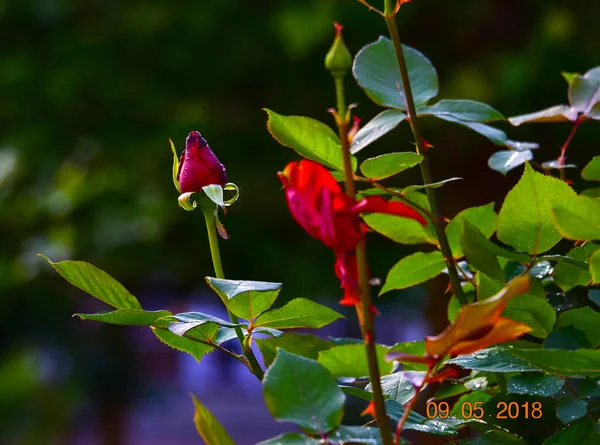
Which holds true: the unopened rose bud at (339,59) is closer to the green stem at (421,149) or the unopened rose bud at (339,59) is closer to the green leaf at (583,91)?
the green stem at (421,149)

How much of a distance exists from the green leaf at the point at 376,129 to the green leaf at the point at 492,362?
80 mm

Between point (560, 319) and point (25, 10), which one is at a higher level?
point (25, 10)

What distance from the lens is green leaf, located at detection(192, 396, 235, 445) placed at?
22cm

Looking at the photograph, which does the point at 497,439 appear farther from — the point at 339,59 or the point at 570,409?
the point at 339,59

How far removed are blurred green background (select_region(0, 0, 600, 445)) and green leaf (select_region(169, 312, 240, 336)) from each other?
202cm

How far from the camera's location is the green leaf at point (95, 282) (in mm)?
264

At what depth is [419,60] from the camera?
1.11ft

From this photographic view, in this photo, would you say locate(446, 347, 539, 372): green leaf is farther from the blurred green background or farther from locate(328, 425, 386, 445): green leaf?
the blurred green background

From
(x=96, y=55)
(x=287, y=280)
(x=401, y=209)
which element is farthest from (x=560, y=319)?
(x=96, y=55)

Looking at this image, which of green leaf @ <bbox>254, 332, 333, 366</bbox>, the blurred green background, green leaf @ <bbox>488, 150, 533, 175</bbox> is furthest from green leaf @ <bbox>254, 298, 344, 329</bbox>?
the blurred green background

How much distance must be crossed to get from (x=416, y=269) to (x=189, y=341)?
0.10m

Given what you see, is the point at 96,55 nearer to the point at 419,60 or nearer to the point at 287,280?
the point at 287,280

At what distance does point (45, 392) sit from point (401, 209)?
4.05 meters

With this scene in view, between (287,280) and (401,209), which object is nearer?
(401,209)
